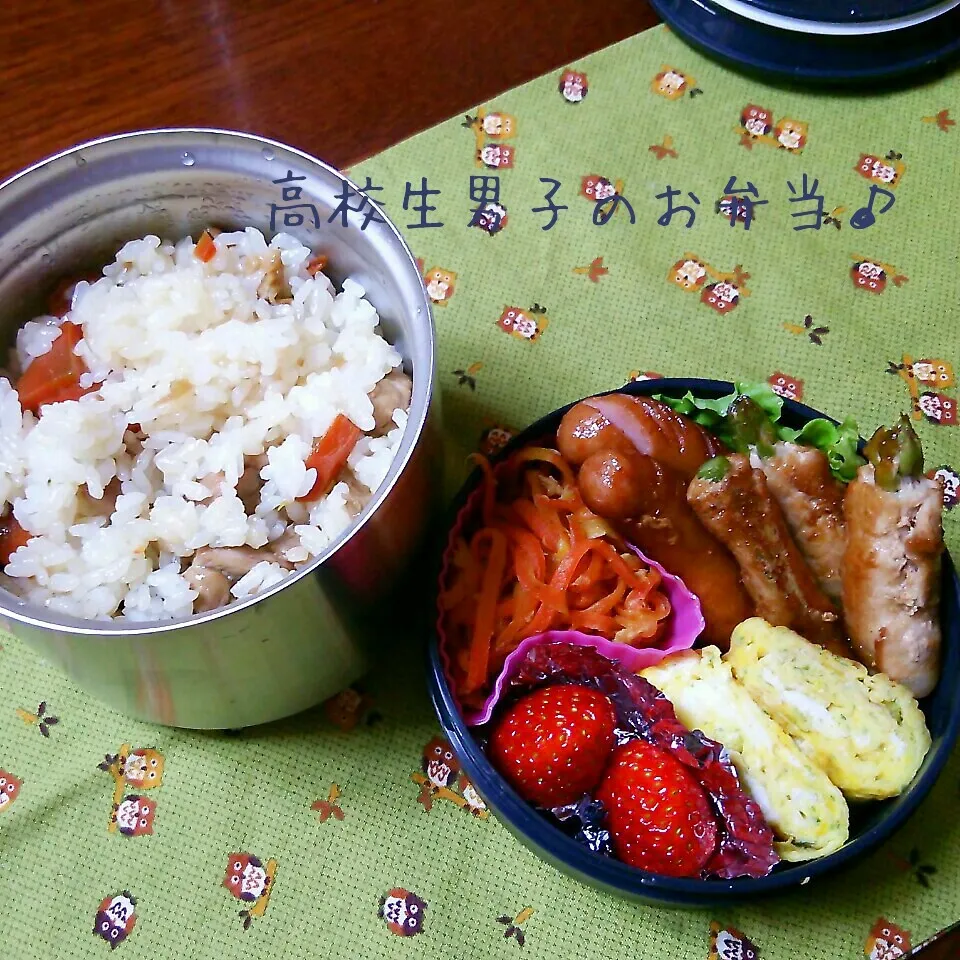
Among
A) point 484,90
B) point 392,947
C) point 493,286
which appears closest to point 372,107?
point 484,90

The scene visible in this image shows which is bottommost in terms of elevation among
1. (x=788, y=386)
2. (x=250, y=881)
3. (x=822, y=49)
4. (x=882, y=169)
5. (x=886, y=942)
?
(x=886, y=942)

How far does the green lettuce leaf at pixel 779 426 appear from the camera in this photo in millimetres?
1084

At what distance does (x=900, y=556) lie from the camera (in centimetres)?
97

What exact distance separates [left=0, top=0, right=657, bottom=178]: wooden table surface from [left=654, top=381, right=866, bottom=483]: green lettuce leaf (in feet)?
1.97

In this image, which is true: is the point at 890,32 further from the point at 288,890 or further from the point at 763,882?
the point at 288,890

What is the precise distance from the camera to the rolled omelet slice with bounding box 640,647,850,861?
910 mm

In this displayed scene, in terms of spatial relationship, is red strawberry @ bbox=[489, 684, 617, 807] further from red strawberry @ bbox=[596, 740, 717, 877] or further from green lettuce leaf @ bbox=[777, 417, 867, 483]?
green lettuce leaf @ bbox=[777, 417, 867, 483]

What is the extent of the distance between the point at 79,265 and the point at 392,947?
0.78 m

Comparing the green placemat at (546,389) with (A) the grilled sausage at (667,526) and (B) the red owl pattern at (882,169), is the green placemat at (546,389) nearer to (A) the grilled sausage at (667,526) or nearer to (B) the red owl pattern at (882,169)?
(B) the red owl pattern at (882,169)

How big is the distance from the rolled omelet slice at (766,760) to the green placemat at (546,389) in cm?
6

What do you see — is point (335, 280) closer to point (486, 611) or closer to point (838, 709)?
point (486, 611)

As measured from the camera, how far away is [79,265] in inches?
42.3

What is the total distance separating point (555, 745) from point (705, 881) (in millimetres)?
176

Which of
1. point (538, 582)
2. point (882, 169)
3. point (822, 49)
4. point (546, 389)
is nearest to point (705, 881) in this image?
point (538, 582)
